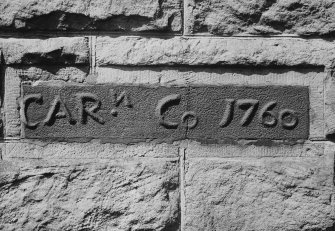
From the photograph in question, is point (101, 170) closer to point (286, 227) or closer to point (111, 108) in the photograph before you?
point (111, 108)

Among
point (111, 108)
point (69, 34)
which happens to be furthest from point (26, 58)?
point (111, 108)

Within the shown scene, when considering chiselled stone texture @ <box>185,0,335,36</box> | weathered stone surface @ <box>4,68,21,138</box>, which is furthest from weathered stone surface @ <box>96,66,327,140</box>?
weathered stone surface @ <box>4,68,21,138</box>

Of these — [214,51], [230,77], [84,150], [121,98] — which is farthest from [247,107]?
[84,150]

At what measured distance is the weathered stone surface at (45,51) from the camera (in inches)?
64.2

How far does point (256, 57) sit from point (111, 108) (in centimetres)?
53

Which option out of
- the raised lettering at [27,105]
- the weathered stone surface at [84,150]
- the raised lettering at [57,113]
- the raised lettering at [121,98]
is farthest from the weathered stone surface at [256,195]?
the raised lettering at [27,105]

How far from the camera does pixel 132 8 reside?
1.64 meters

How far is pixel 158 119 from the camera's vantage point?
1651mm

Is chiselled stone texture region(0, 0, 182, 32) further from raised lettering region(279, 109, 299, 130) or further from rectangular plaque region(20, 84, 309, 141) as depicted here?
raised lettering region(279, 109, 299, 130)

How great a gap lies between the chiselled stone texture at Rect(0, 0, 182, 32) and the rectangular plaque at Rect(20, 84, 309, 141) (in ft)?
0.67

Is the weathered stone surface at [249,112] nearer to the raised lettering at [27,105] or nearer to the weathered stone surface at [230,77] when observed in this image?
the weathered stone surface at [230,77]

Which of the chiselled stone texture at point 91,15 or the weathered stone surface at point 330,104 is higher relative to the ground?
the chiselled stone texture at point 91,15

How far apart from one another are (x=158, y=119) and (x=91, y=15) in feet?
1.37

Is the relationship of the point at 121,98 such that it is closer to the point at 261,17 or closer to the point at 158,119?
the point at 158,119
